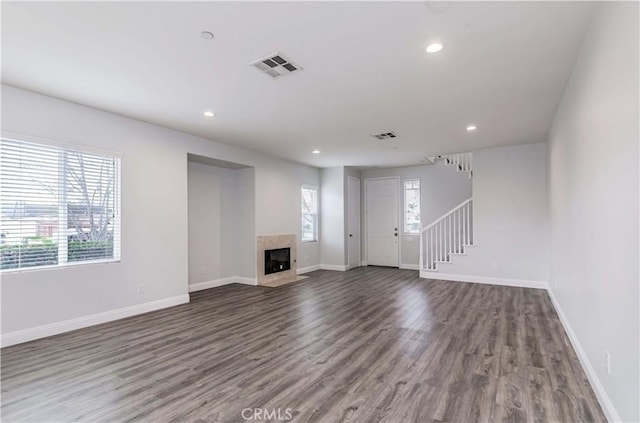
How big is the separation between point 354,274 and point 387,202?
2.34 m

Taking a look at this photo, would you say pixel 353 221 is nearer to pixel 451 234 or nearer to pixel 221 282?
pixel 451 234

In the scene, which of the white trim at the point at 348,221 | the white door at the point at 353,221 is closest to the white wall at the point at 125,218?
the white trim at the point at 348,221

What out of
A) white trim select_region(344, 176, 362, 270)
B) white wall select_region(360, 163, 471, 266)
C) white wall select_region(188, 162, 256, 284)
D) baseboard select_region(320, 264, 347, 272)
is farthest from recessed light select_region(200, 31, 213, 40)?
white wall select_region(360, 163, 471, 266)

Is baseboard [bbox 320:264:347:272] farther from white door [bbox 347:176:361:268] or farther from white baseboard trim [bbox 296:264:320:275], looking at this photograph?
white door [bbox 347:176:361:268]

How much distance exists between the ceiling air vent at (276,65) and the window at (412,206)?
19.6 feet

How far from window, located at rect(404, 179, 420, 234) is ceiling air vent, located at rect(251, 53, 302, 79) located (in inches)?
235

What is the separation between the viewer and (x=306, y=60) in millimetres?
2783

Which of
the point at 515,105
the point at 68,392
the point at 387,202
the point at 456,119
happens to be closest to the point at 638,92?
the point at 515,105

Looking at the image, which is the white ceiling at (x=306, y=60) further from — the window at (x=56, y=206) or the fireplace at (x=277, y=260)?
the fireplace at (x=277, y=260)

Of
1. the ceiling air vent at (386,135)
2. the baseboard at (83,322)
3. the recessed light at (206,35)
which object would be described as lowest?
the baseboard at (83,322)

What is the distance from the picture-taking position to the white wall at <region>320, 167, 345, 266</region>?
8078 millimetres

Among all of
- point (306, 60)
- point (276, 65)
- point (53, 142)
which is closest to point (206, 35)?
point (276, 65)

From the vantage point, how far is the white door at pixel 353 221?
27.4ft

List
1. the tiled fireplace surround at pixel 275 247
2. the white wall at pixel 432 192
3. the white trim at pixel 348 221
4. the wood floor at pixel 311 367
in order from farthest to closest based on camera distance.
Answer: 1. the white trim at pixel 348 221
2. the white wall at pixel 432 192
3. the tiled fireplace surround at pixel 275 247
4. the wood floor at pixel 311 367
